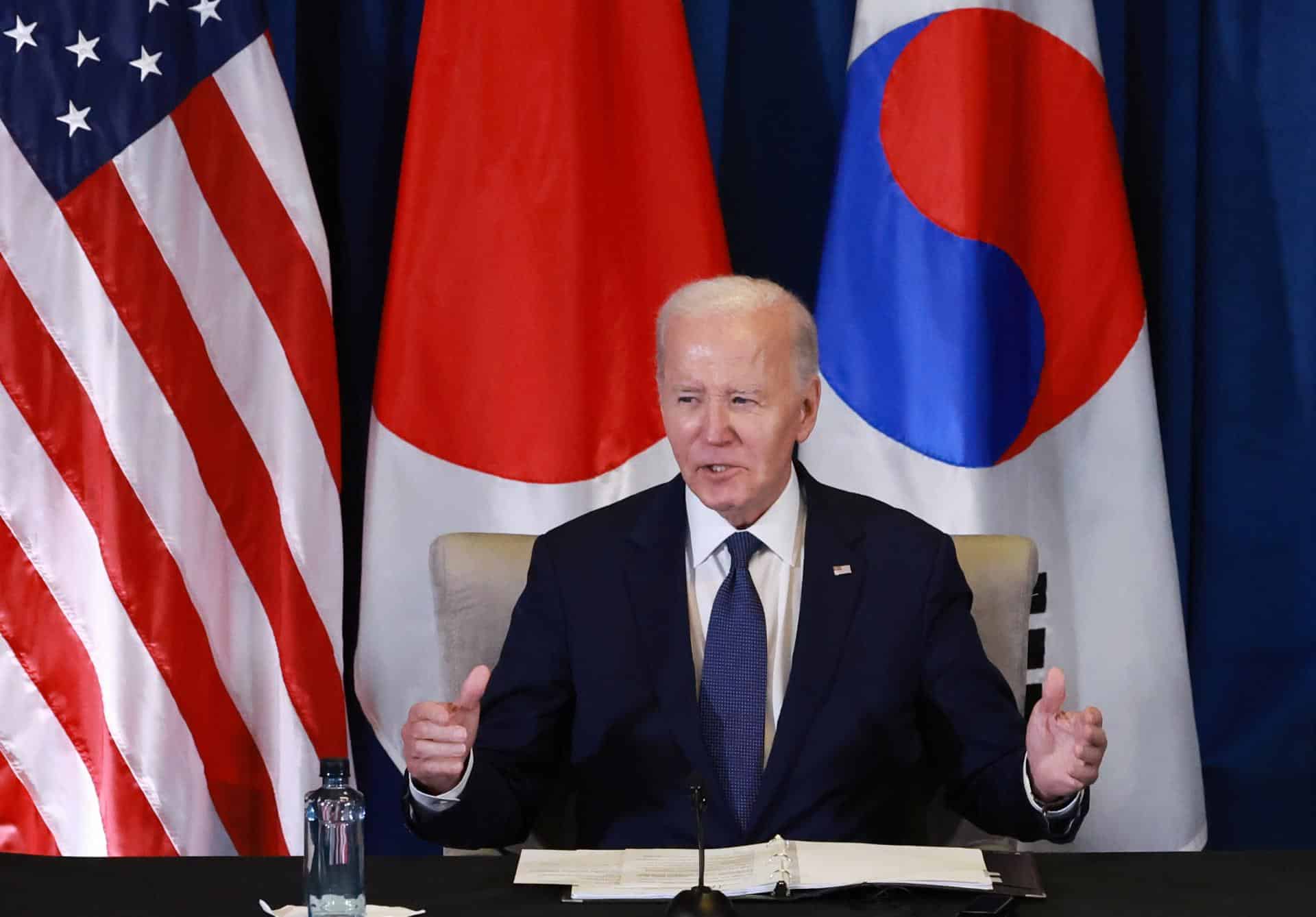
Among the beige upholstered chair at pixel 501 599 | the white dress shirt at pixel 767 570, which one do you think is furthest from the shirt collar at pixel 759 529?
the beige upholstered chair at pixel 501 599

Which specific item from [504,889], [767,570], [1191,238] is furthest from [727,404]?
[1191,238]

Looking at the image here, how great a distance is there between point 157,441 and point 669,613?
49.4 inches

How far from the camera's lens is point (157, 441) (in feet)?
9.36

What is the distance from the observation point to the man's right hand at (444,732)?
1682 millimetres

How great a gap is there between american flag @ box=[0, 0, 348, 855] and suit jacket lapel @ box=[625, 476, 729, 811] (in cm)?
102

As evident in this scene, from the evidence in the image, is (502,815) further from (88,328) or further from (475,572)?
(88,328)

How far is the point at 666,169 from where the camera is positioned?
3.03 meters

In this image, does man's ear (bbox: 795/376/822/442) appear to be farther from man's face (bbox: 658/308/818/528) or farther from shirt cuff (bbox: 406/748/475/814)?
shirt cuff (bbox: 406/748/475/814)

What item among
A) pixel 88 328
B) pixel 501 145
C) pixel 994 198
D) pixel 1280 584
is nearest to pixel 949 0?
pixel 994 198

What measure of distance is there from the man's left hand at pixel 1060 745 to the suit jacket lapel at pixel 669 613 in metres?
0.41

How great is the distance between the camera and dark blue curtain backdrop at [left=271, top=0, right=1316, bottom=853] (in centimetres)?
331

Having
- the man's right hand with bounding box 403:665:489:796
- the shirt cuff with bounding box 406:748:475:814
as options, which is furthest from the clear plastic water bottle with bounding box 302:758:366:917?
the shirt cuff with bounding box 406:748:475:814

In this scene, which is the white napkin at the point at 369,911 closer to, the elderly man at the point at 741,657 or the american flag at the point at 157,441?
the elderly man at the point at 741,657

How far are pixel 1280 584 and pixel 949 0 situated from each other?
150 cm
